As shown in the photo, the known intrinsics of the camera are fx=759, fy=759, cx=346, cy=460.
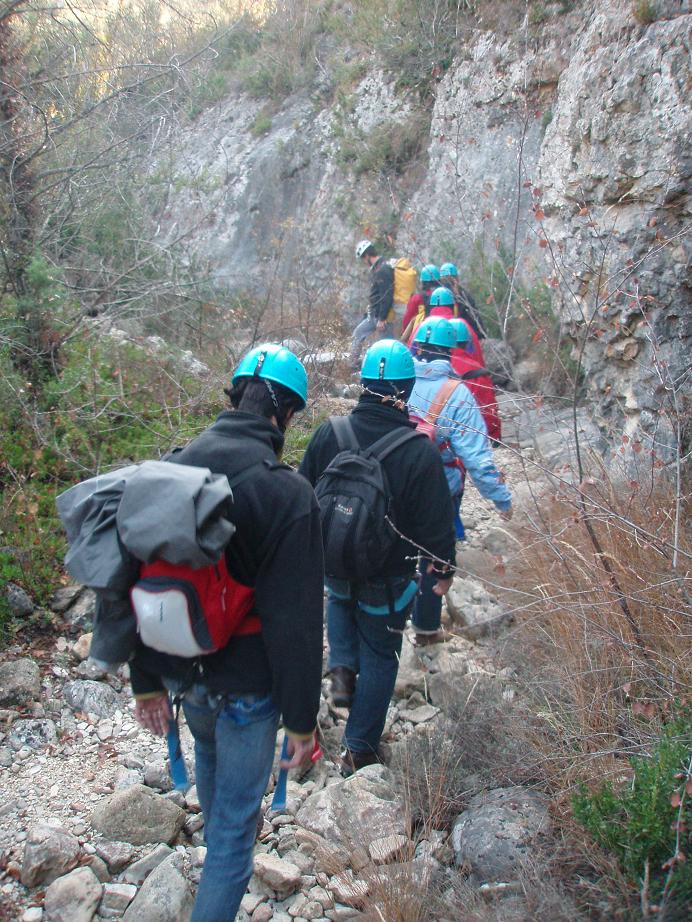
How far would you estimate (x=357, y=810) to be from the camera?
294 cm

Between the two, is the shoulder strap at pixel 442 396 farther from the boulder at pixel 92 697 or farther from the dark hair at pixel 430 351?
the boulder at pixel 92 697

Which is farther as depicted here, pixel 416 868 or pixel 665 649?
pixel 665 649

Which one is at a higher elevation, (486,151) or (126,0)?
(486,151)

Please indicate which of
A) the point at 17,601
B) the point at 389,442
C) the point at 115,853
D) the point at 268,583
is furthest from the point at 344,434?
the point at 17,601

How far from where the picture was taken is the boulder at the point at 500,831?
2539 millimetres

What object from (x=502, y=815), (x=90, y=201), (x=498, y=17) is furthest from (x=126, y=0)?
(x=498, y=17)

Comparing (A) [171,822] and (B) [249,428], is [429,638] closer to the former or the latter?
(A) [171,822]

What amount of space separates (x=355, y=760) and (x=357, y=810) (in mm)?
480

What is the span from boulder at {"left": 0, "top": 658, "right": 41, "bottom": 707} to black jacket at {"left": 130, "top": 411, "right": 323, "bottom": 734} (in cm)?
212

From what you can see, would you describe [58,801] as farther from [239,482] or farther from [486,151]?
[486,151]

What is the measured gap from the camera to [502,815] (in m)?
2.71

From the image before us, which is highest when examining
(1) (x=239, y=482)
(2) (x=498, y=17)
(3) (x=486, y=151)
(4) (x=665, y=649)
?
(2) (x=498, y=17)

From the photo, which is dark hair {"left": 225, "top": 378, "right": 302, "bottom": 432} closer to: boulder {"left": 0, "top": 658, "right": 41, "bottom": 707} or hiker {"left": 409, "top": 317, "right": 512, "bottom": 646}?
hiker {"left": 409, "top": 317, "right": 512, "bottom": 646}

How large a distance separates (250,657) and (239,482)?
501mm
